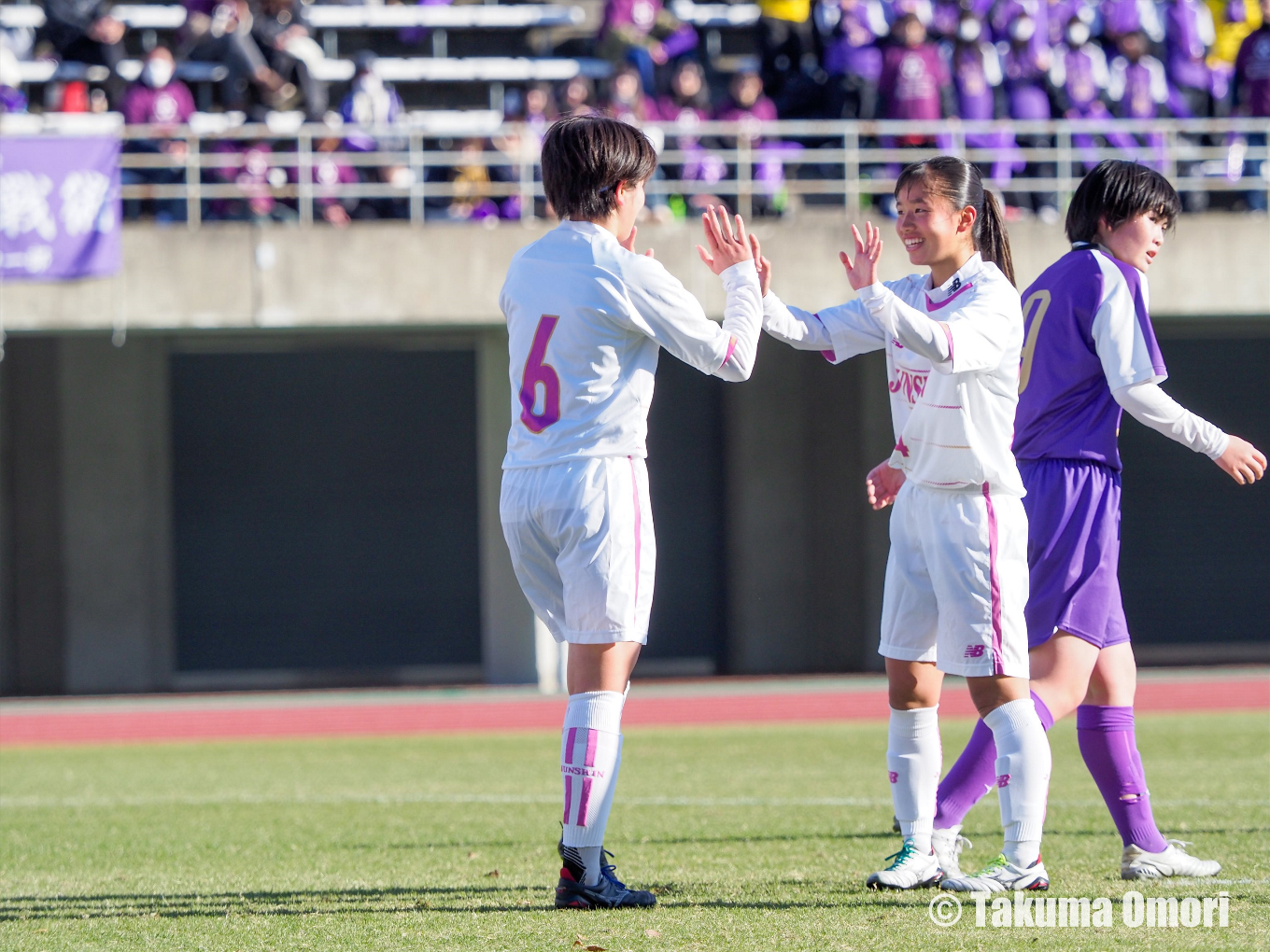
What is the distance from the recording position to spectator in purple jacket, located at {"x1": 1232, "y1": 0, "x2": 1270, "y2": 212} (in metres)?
16.1

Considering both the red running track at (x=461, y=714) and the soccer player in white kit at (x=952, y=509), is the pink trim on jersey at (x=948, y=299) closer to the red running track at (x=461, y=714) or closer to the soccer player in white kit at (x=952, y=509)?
the soccer player in white kit at (x=952, y=509)

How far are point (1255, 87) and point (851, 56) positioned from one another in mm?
3967

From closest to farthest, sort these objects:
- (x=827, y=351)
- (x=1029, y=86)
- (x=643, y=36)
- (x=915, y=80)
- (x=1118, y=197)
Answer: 1. (x=827, y=351)
2. (x=1118, y=197)
3. (x=915, y=80)
4. (x=1029, y=86)
5. (x=643, y=36)

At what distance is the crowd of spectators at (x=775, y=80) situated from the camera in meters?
15.8

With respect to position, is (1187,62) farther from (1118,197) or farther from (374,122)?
(1118,197)

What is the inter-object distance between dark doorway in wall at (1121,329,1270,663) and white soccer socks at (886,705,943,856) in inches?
588

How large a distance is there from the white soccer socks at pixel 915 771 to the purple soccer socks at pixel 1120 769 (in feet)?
1.92

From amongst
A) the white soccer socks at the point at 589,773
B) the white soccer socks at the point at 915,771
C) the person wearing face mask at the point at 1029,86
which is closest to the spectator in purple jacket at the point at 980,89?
the person wearing face mask at the point at 1029,86

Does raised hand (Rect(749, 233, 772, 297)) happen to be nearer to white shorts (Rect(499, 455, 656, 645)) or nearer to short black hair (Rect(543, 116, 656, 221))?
short black hair (Rect(543, 116, 656, 221))

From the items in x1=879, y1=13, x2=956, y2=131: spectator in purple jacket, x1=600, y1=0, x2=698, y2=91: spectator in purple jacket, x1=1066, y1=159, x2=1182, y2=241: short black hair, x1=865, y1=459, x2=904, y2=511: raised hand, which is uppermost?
x1=600, y1=0, x2=698, y2=91: spectator in purple jacket

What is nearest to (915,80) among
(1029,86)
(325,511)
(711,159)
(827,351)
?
(1029,86)

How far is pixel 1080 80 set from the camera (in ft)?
53.7

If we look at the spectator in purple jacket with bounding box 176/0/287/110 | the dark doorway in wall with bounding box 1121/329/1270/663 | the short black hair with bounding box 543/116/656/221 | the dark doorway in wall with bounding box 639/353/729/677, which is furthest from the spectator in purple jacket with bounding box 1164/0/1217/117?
the short black hair with bounding box 543/116/656/221

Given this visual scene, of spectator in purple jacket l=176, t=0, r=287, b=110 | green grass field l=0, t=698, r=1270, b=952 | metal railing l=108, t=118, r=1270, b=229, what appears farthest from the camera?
spectator in purple jacket l=176, t=0, r=287, b=110
